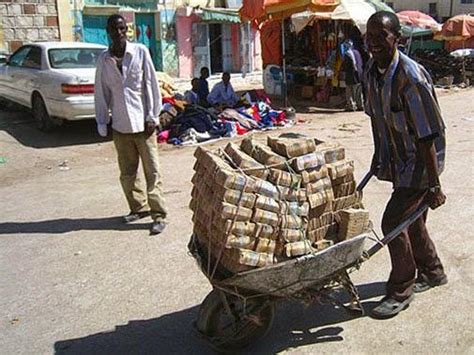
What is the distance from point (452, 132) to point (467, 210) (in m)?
5.17

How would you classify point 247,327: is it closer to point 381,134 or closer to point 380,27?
point 381,134

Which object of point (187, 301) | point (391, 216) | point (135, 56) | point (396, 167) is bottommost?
point (187, 301)

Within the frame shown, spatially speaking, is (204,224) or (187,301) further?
(187,301)

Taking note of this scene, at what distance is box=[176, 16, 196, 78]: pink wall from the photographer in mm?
20422

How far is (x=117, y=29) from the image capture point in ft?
17.1

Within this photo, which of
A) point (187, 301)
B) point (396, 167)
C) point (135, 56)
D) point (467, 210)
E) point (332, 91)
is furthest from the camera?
point (332, 91)

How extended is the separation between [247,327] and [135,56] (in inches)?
119

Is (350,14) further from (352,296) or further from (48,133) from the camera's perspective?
(352,296)

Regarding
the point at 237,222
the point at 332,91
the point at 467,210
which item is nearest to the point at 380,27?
the point at 237,222

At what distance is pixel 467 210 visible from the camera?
5898 millimetres

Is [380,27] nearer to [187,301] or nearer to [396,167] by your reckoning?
[396,167]

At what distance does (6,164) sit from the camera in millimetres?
9047

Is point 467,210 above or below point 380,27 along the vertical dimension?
below

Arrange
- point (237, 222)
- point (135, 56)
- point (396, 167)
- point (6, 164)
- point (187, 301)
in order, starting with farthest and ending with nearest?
1. point (6, 164)
2. point (135, 56)
3. point (187, 301)
4. point (396, 167)
5. point (237, 222)
